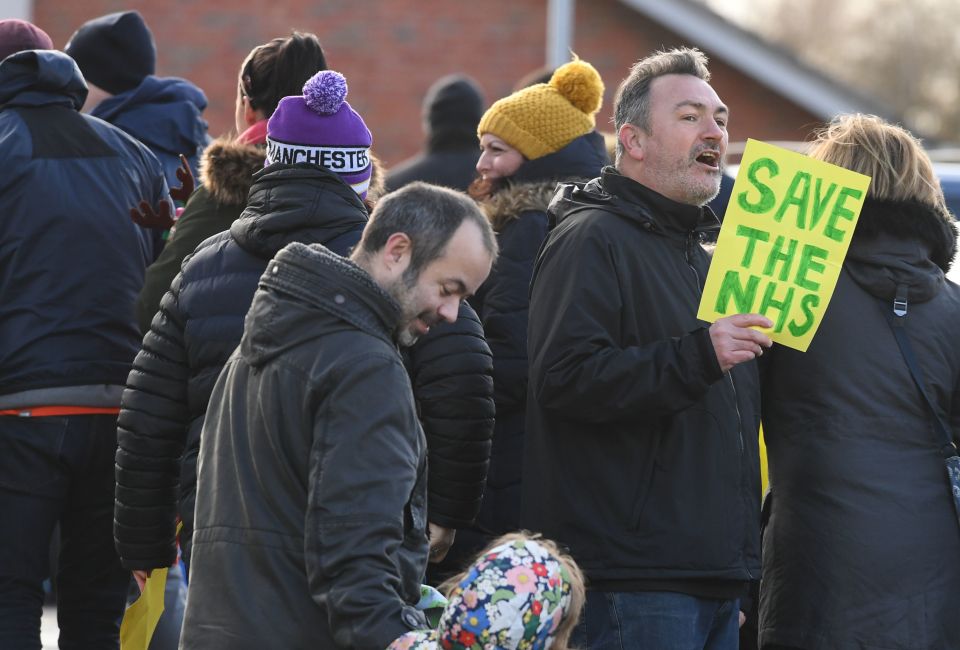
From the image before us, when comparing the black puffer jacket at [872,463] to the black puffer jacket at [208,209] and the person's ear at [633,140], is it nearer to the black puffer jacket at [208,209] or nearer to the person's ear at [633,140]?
the person's ear at [633,140]

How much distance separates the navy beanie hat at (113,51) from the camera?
644 cm

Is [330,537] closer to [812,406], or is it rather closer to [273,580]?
[273,580]

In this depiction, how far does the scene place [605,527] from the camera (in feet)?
13.4

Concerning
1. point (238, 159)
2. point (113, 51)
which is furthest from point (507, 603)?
point (113, 51)

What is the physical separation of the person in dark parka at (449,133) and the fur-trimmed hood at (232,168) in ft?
13.3

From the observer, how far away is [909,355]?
4336mm

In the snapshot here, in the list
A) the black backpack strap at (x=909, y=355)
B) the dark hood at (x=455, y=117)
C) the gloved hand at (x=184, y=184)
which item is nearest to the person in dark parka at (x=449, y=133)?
the dark hood at (x=455, y=117)

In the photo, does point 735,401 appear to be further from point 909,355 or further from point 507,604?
point 507,604

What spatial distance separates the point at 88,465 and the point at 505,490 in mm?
1239

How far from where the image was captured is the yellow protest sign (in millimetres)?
4477

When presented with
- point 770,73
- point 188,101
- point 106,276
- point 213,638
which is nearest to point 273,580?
point 213,638

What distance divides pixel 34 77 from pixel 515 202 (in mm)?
1505

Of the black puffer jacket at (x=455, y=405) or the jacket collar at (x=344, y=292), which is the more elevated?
the jacket collar at (x=344, y=292)

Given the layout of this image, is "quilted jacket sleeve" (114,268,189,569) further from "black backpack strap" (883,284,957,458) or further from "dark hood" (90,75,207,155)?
"dark hood" (90,75,207,155)
